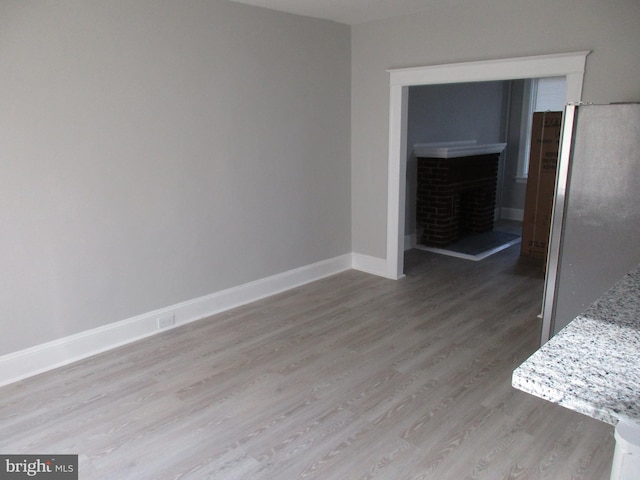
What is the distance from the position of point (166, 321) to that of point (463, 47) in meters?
3.09

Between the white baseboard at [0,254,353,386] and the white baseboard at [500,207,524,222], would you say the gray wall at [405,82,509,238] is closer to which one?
the white baseboard at [500,207,524,222]

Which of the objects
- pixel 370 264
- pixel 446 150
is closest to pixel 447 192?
pixel 446 150

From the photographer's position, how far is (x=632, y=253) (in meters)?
2.75

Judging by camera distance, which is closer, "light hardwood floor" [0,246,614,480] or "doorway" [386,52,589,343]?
"light hardwood floor" [0,246,614,480]

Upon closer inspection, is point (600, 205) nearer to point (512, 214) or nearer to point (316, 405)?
point (316, 405)

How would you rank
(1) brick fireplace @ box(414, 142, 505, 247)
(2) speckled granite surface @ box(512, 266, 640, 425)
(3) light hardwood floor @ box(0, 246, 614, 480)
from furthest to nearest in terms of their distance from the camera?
(1) brick fireplace @ box(414, 142, 505, 247) → (3) light hardwood floor @ box(0, 246, 614, 480) → (2) speckled granite surface @ box(512, 266, 640, 425)

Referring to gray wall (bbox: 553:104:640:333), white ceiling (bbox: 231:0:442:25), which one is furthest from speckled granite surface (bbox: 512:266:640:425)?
white ceiling (bbox: 231:0:442:25)

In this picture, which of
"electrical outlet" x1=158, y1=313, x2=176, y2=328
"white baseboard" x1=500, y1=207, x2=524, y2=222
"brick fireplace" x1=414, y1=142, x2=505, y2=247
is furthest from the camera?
"white baseboard" x1=500, y1=207, x2=524, y2=222

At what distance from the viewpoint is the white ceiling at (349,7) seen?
141 inches

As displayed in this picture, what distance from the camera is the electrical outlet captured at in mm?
3541

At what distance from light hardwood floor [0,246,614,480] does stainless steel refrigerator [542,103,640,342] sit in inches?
20.8

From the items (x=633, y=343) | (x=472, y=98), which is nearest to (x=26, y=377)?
(x=633, y=343)

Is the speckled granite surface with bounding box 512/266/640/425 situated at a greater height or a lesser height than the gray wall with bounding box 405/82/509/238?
lesser

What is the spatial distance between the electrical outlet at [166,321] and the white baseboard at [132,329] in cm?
1
